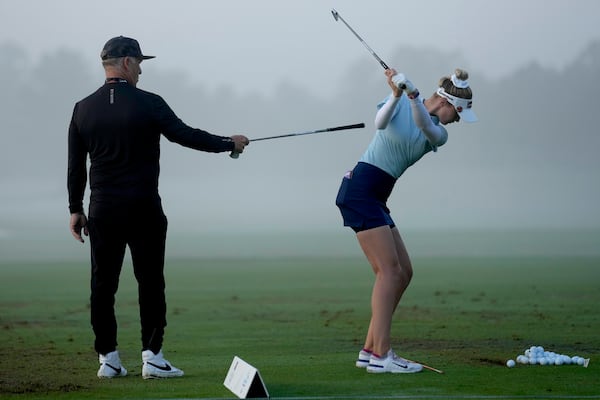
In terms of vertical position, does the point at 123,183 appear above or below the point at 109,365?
above

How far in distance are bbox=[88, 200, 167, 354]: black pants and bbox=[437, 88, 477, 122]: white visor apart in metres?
1.46

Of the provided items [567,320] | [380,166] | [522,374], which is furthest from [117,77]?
[567,320]

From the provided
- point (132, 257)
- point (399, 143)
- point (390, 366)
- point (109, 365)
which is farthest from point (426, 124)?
point (109, 365)

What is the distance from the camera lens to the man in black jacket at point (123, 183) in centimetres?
531

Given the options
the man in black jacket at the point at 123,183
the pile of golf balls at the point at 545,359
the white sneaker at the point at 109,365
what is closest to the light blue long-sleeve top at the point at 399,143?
the man in black jacket at the point at 123,183

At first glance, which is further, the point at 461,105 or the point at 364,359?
the point at 364,359

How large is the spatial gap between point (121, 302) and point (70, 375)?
607cm

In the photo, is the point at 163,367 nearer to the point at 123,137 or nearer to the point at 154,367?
the point at 154,367

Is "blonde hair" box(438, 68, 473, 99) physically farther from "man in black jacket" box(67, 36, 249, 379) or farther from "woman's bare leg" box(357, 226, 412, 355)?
"man in black jacket" box(67, 36, 249, 379)

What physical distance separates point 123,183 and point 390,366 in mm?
1517

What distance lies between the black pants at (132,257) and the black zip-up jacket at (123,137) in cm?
8

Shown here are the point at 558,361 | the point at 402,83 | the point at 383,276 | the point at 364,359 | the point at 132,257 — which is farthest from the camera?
the point at 558,361

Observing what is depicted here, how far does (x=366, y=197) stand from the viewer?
5.49 metres

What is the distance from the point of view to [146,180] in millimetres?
5344
